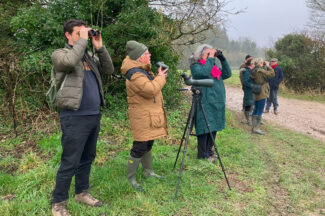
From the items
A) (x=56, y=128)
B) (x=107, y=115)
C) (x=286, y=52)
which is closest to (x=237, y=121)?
(x=107, y=115)

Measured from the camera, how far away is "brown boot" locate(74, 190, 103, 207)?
9.93ft

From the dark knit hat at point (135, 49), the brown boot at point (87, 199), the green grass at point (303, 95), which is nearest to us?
the brown boot at point (87, 199)

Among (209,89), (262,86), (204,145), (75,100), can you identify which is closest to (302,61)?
(262,86)

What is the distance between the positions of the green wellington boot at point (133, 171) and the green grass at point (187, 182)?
90 millimetres

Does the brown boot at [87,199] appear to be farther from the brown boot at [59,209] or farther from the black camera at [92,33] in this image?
the black camera at [92,33]

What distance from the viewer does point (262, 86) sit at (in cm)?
684

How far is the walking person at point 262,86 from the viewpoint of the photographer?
682 centimetres

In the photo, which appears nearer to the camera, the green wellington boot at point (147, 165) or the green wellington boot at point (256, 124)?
the green wellington boot at point (147, 165)

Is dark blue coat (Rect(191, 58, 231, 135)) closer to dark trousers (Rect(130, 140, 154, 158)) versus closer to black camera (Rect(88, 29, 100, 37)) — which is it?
dark trousers (Rect(130, 140, 154, 158))

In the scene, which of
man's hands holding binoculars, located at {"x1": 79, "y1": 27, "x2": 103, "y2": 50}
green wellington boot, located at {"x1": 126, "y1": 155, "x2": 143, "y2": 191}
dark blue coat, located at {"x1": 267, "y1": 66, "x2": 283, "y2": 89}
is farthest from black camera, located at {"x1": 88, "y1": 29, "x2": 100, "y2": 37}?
dark blue coat, located at {"x1": 267, "y1": 66, "x2": 283, "y2": 89}

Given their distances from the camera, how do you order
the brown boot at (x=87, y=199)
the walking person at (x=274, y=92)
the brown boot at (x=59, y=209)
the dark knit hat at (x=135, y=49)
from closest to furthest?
the brown boot at (x=59, y=209), the brown boot at (x=87, y=199), the dark knit hat at (x=135, y=49), the walking person at (x=274, y=92)

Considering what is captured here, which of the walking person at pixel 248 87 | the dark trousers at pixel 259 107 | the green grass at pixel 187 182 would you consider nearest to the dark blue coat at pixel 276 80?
the walking person at pixel 248 87

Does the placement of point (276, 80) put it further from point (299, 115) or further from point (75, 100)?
point (75, 100)

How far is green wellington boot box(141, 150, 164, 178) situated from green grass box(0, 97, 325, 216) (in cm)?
11
